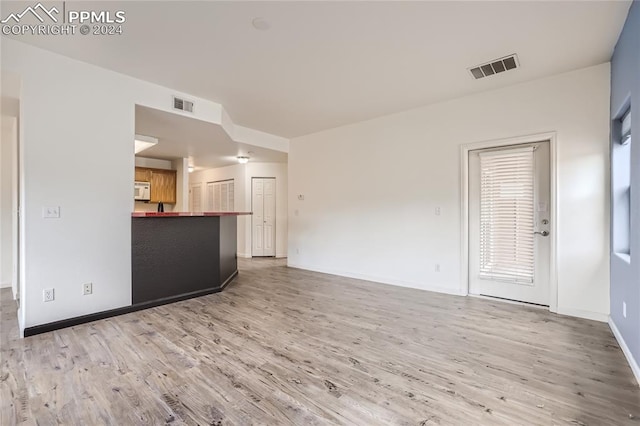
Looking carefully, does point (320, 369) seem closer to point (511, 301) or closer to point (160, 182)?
point (511, 301)

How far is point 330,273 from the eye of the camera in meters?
5.80

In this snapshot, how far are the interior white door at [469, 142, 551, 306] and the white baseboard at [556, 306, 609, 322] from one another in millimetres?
204

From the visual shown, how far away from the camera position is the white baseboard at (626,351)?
6.93 feet

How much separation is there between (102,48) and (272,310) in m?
3.21

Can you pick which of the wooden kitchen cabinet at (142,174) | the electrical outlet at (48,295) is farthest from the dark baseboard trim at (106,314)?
the wooden kitchen cabinet at (142,174)

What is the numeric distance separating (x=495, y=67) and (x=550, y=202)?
1702mm

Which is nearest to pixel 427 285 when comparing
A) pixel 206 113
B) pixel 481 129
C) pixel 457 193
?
pixel 457 193

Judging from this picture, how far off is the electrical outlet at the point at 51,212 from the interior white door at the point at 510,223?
16.0 feet

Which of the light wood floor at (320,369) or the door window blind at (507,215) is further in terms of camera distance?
the door window blind at (507,215)

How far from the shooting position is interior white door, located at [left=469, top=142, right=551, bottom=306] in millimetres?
3678

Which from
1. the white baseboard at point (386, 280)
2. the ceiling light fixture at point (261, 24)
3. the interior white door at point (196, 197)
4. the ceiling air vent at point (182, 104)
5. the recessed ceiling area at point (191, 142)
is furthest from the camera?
the interior white door at point (196, 197)

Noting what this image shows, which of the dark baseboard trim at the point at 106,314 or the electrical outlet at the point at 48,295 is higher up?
the electrical outlet at the point at 48,295

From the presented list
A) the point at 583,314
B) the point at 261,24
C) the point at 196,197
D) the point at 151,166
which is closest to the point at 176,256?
the point at 261,24

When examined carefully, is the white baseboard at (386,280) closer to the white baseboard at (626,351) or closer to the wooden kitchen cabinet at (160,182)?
the white baseboard at (626,351)
